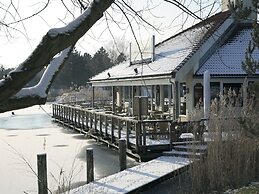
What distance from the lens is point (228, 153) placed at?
9.34 meters

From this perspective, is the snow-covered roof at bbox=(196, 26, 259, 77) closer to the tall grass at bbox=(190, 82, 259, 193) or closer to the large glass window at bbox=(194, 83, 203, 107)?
the large glass window at bbox=(194, 83, 203, 107)

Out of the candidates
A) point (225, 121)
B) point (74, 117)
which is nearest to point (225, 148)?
point (225, 121)

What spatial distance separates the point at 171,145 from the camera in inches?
499

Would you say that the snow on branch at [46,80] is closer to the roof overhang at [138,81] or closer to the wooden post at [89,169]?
the wooden post at [89,169]

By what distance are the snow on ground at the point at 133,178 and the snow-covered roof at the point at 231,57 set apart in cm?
718

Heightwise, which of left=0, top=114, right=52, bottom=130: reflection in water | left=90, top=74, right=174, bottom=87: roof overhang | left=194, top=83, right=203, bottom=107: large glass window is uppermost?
left=90, top=74, right=174, bottom=87: roof overhang

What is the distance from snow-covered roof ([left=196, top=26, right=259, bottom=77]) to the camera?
1747cm

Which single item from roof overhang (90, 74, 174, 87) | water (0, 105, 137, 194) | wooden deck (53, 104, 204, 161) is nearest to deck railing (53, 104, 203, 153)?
wooden deck (53, 104, 204, 161)

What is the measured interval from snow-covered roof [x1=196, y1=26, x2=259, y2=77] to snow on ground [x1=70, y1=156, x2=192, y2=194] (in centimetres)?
718

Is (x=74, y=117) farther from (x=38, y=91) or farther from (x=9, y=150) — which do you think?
(x=38, y=91)

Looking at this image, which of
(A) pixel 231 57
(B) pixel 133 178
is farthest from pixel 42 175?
(A) pixel 231 57

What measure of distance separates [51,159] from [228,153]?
6679 millimetres

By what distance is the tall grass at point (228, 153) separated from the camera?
8953 mm

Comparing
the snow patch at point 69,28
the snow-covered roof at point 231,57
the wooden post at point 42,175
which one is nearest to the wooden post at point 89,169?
the wooden post at point 42,175
